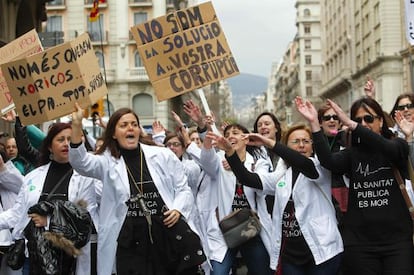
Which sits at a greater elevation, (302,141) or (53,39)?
(53,39)

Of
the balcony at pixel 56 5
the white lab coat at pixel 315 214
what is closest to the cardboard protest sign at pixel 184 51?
the white lab coat at pixel 315 214

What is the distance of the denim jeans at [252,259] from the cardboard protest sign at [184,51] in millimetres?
1845

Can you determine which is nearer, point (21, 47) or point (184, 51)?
point (184, 51)

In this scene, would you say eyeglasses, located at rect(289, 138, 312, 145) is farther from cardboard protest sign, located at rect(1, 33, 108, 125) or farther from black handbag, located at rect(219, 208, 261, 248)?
cardboard protest sign, located at rect(1, 33, 108, 125)

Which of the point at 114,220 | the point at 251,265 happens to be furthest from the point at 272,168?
the point at 114,220

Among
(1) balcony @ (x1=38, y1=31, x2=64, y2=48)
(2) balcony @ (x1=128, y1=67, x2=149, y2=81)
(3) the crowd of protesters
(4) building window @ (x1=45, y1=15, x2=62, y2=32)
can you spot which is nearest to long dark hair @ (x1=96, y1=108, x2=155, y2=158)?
(3) the crowd of protesters

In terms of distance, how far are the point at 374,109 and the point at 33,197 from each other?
2.95 metres

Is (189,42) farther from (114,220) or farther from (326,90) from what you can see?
(326,90)

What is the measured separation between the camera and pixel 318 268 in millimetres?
5590

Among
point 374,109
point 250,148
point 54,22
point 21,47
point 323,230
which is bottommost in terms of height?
point 323,230

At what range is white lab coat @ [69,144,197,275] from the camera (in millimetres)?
5504

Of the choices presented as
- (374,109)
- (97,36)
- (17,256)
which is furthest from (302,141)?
(97,36)

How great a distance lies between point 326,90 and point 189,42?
8120 centimetres

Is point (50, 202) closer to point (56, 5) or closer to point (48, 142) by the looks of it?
point (48, 142)
